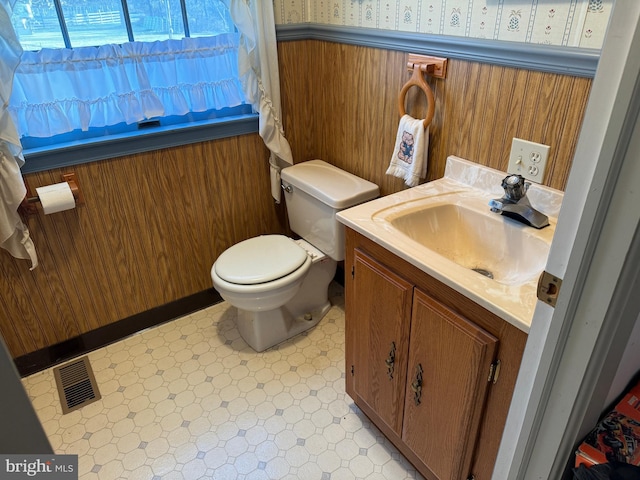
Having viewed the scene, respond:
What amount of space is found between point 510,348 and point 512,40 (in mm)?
867

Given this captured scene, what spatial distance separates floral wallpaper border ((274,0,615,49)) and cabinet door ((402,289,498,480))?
768 millimetres

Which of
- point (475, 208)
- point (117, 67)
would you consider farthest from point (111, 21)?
point (475, 208)

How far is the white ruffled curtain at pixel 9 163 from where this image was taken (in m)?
1.39

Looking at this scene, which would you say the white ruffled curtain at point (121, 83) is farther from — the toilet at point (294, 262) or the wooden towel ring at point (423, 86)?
the wooden towel ring at point (423, 86)

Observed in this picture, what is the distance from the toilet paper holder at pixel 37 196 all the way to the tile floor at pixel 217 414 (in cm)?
75

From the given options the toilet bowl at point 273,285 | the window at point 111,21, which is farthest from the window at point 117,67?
the toilet bowl at point 273,285

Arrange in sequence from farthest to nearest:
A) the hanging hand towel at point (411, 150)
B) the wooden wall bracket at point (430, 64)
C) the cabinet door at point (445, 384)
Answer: the hanging hand towel at point (411, 150) → the wooden wall bracket at point (430, 64) → the cabinet door at point (445, 384)

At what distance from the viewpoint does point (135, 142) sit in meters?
1.81

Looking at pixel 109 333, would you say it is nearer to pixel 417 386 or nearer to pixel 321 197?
pixel 321 197

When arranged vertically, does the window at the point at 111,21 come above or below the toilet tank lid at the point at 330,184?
above

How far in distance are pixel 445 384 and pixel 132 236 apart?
1.46 metres

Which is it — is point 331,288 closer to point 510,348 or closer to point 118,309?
point 118,309

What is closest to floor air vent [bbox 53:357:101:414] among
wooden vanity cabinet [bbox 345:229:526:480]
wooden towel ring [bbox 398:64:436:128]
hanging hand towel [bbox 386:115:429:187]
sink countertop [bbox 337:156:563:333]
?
wooden vanity cabinet [bbox 345:229:526:480]

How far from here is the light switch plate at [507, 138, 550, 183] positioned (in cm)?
127
